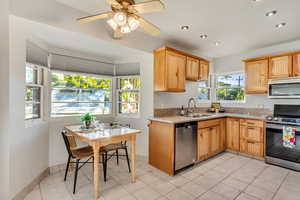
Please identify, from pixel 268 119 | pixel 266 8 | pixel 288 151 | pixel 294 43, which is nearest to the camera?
pixel 266 8

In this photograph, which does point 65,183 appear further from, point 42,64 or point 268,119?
point 268,119

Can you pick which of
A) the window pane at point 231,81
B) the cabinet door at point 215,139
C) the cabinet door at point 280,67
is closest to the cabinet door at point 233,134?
the cabinet door at point 215,139

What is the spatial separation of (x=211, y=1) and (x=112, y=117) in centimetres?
304

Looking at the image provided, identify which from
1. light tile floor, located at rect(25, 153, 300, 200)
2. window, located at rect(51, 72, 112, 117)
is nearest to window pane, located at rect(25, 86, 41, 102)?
window, located at rect(51, 72, 112, 117)

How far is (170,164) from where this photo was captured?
8.73 feet

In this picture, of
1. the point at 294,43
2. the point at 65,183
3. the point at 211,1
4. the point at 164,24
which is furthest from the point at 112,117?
the point at 294,43

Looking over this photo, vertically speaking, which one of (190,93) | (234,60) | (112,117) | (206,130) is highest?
(234,60)

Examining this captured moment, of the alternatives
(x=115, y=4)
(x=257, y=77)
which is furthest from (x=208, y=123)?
(x=115, y=4)

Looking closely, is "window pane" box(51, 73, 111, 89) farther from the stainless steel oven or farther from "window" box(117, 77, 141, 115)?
the stainless steel oven

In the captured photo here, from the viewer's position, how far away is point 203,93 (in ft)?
15.2

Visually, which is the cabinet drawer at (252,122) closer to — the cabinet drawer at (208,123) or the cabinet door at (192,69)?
the cabinet drawer at (208,123)

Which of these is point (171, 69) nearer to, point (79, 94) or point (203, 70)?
point (203, 70)

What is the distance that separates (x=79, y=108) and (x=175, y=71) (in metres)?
2.28

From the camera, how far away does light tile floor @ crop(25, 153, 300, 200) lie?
2.09 meters
